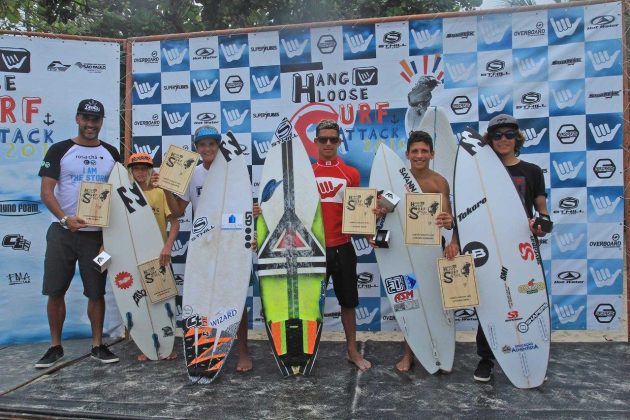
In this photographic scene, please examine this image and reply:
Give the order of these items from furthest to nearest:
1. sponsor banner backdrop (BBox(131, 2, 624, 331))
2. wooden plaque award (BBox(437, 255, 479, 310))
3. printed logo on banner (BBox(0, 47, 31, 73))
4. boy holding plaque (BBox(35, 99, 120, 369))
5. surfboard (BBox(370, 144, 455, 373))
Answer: printed logo on banner (BBox(0, 47, 31, 73)), sponsor banner backdrop (BBox(131, 2, 624, 331)), boy holding plaque (BBox(35, 99, 120, 369)), surfboard (BBox(370, 144, 455, 373)), wooden plaque award (BBox(437, 255, 479, 310))

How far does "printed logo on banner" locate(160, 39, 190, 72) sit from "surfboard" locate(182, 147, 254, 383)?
1137 millimetres

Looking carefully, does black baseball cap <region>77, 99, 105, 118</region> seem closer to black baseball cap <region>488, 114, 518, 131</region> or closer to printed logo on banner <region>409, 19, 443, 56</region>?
printed logo on banner <region>409, 19, 443, 56</region>

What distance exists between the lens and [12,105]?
4121mm

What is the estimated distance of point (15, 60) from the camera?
13.5 ft

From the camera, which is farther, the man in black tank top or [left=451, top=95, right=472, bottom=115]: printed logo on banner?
[left=451, top=95, right=472, bottom=115]: printed logo on banner

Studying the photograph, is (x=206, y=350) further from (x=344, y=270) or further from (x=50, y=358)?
(x=50, y=358)

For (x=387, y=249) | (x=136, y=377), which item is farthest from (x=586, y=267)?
(x=136, y=377)

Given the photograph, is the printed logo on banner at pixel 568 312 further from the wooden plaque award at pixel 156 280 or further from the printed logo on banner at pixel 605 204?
the wooden plaque award at pixel 156 280

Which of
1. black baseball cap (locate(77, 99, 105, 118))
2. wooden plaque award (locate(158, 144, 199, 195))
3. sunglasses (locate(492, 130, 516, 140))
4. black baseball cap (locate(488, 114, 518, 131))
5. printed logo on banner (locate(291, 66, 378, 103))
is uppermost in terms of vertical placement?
printed logo on banner (locate(291, 66, 378, 103))

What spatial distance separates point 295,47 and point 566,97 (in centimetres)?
216

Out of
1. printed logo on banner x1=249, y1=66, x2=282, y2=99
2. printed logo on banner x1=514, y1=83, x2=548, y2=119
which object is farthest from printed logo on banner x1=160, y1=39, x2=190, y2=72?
printed logo on banner x1=514, y1=83, x2=548, y2=119

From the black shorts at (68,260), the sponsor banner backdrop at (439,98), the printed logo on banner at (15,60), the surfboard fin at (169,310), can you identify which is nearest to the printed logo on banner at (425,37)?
the sponsor banner backdrop at (439,98)

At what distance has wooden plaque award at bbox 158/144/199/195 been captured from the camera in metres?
3.43

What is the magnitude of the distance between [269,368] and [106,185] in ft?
5.61
